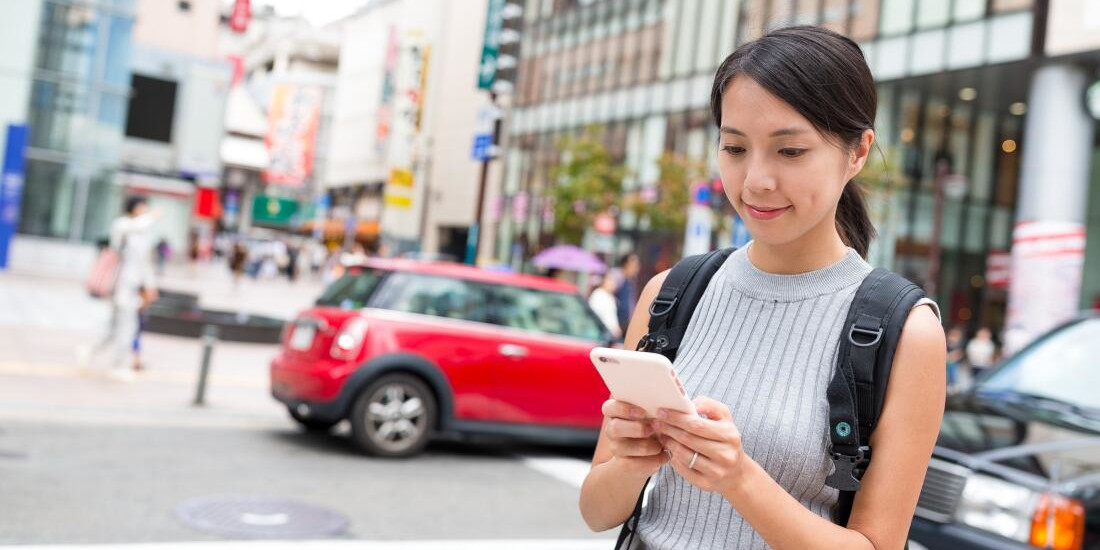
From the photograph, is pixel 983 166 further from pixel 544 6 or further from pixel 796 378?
pixel 796 378

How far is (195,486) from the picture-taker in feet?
22.7

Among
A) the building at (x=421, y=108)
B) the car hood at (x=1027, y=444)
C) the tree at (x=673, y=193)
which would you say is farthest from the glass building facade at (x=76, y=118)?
the car hood at (x=1027, y=444)

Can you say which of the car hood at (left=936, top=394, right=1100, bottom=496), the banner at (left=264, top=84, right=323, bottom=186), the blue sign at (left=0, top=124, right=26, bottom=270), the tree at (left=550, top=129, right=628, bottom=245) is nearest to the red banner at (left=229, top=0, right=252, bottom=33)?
the blue sign at (left=0, top=124, right=26, bottom=270)

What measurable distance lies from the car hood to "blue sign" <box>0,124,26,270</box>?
2657cm

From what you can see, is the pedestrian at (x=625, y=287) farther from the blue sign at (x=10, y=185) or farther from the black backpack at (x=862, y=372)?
the blue sign at (x=10, y=185)

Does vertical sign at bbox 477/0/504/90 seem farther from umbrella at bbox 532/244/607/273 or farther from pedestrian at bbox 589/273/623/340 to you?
pedestrian at bbox 589/273/623/340

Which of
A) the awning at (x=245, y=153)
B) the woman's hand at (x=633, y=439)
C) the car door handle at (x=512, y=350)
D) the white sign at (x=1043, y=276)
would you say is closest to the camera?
the woman's hand at (x=633, y=439)

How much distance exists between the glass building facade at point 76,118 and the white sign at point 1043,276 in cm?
2439

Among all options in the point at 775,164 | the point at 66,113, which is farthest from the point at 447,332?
the point at 66,113

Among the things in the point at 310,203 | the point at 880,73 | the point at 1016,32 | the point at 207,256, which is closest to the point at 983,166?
the point at 880,73

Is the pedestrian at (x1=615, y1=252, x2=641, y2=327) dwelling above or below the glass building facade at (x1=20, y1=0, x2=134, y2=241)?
below

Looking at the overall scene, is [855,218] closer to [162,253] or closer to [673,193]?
[673,193]

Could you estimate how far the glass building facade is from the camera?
28703 millimetres

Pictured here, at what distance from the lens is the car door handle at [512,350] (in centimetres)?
891
